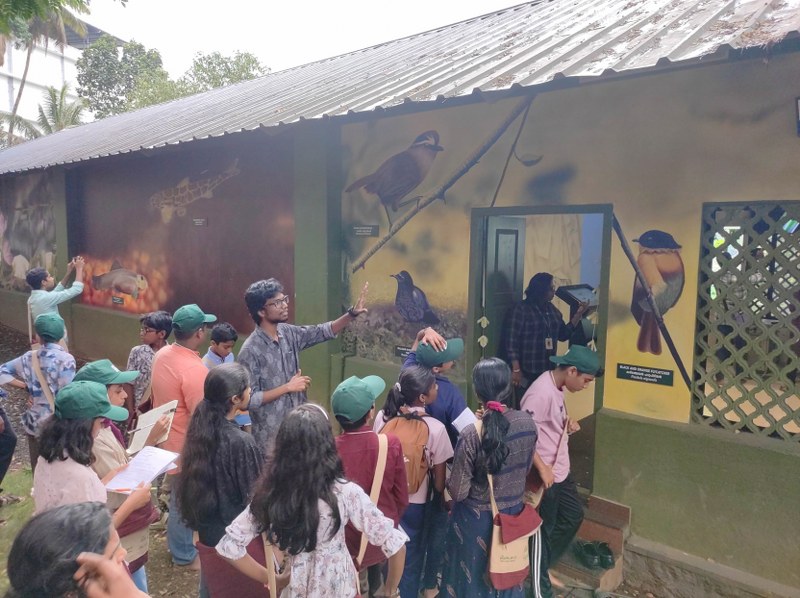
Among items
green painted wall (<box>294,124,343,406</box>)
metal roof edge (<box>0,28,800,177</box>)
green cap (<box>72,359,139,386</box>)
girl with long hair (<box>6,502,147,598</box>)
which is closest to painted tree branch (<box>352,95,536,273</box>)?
green painted wall (<box>294,124,343,406</box>)

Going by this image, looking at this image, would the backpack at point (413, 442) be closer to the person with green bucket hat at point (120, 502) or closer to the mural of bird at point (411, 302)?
the person with green bucket hat at point (120, 502)

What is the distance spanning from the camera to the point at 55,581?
1.47 meters

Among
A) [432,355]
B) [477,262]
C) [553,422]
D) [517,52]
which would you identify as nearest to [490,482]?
[553,422]

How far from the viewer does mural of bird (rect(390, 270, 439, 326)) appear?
212 inches

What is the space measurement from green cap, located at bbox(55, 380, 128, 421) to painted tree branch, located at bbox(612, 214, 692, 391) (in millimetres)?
3346

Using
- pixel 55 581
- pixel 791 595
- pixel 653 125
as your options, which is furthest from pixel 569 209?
pixel 55 581

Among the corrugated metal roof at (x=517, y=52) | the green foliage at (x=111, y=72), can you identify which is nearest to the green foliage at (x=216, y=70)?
the green foliage at (x=111, y=72)

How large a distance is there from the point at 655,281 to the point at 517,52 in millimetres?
2173

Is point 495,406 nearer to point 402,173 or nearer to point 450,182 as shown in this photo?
point 450,182

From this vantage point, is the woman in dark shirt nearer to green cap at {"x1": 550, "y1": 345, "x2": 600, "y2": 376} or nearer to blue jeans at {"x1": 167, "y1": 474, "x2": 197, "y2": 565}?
blue jeans at {"x1": 167, "y1": 474, "x2": 197, "y2": 565}

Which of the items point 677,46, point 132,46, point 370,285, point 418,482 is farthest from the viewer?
point 132,46

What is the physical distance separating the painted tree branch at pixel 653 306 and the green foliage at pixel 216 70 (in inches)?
1083

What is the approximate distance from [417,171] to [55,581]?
4.41 m

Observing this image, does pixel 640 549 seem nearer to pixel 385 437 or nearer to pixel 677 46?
pixel 385 437
